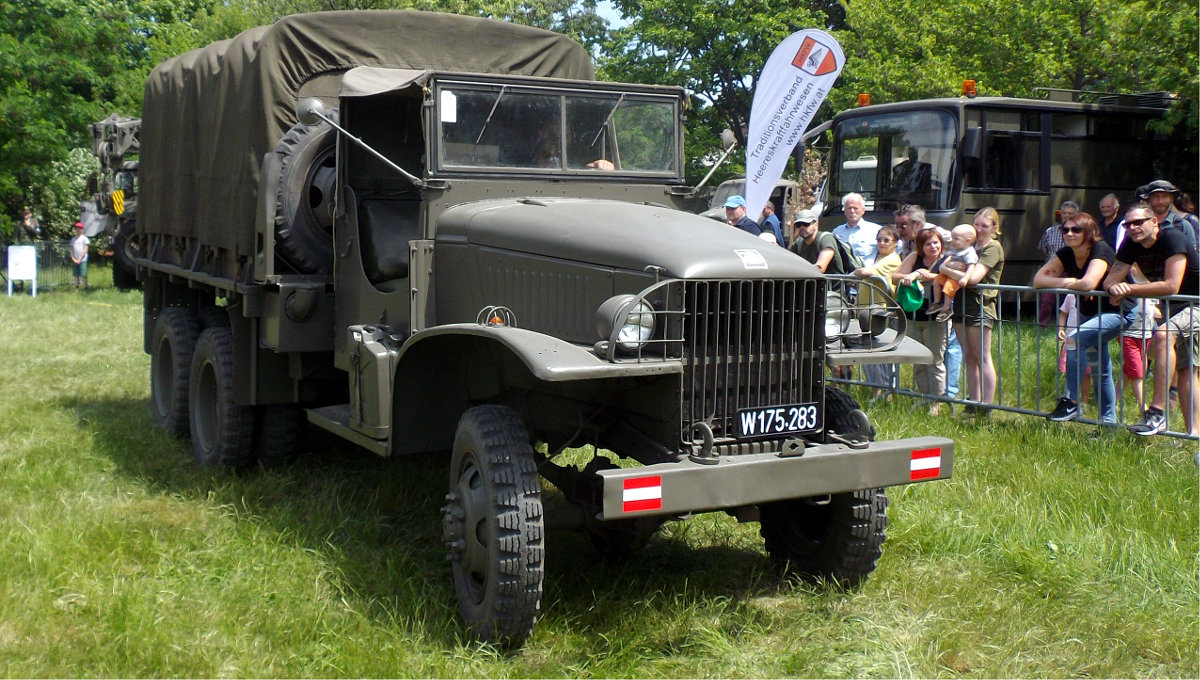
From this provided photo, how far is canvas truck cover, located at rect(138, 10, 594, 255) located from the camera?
23.3ft

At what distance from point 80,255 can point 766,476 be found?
69.2 feet

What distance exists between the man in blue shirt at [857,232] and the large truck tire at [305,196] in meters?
4.68

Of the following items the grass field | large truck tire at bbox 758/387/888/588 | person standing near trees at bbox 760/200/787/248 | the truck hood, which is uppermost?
person standing near trees at bbox 760/200/787/248

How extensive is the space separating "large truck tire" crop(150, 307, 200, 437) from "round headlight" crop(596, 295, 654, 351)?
4.57 metres

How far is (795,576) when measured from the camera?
5.41 metres

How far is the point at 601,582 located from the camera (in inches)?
214

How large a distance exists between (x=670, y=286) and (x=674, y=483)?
2.45 ft

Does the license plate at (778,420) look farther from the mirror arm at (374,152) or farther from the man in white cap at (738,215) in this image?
the man in white cap at (738,215)

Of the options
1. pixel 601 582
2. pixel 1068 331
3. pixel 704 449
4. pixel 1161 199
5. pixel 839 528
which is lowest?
pixel 601 582

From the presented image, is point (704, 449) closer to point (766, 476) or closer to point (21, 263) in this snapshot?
point (766, 476)

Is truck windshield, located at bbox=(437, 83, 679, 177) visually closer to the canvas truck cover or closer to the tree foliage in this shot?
the canvas truck cover

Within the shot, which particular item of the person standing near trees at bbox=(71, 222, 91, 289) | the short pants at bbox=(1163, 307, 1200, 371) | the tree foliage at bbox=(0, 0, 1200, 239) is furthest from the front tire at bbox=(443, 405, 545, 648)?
the person standing near trees at bbox=(71, 222, 91, 289)

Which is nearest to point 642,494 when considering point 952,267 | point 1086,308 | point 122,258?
point 1086,308

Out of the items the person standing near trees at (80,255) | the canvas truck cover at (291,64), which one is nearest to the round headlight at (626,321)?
the canvas truck cover at (291,64)
